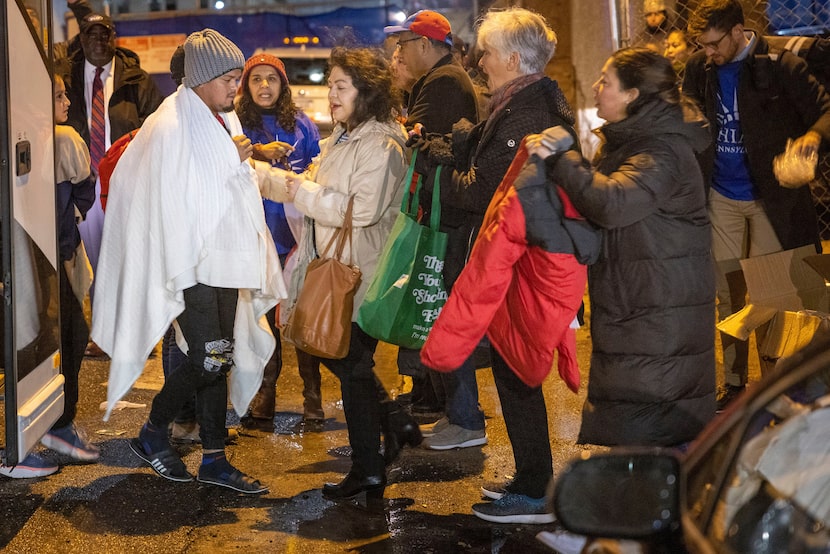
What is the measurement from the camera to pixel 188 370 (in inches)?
186

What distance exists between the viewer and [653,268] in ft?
12.2

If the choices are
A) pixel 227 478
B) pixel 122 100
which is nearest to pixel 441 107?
pixel 227 478

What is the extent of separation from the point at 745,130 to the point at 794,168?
0.63 metres

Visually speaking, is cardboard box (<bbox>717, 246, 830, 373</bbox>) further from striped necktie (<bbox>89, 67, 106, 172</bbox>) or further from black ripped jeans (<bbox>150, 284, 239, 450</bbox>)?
striped necktie (<bbox>89, 67, 106, 172</bbox>)

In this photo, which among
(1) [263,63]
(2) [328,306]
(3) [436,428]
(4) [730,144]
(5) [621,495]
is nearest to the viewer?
(5) [621,495]

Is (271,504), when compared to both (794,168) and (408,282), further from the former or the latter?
(794,168)

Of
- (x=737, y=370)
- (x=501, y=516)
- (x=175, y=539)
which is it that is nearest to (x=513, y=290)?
(x=501, y=516)

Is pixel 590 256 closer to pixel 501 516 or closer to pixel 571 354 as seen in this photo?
pixel 571 354

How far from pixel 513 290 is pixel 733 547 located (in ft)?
6.98

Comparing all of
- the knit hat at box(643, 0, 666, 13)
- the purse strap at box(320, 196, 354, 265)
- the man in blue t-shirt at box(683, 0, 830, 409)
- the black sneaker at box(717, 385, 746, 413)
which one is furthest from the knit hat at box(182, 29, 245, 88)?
the knit hat at box(643, 0, 666, 13)

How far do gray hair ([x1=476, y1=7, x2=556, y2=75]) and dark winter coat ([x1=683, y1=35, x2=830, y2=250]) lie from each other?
69.0 inches

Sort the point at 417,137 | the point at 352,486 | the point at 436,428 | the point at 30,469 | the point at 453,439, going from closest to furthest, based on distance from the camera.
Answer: the point at 417,137 < the point at 352,486 < the point at 30,469 < the point at 453,439 < the point at 436,428

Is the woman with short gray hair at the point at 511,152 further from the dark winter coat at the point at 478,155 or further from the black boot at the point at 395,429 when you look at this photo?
the black boot at the point at 395,429

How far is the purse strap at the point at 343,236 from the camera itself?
457cm
